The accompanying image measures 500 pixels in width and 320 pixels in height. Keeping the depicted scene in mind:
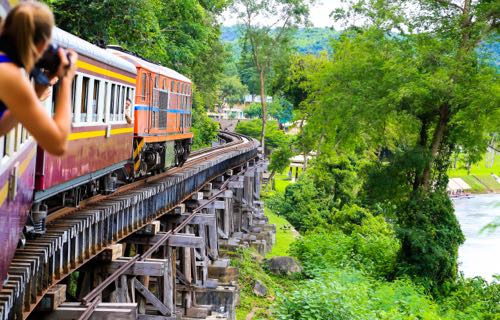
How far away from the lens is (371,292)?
19.9 metres

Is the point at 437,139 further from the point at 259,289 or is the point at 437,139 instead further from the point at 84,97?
the point at 84,97

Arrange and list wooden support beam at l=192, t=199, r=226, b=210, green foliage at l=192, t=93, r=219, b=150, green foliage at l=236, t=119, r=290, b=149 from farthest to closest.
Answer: green foliage at l=236, t=119, r=290, b=149, green foliage at l=192, t=93, r=219, b=150, wooden support beam at l=192, t=199, r=226, b=210

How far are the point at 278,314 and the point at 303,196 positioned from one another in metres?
24.4

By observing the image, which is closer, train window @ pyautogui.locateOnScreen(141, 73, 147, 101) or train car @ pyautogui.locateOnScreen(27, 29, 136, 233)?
train car @ pyautogui.locateOnScreen(27, 29, 136, 233)

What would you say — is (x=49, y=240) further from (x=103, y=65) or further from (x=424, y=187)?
(x=424, y=187)

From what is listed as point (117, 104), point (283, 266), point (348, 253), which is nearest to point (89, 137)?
point (117, 104)

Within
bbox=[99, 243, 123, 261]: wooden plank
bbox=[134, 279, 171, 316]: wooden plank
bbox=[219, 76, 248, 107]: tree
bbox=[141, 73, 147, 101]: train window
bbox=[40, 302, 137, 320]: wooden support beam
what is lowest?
bbox=[134, 279, 171, 316]: wooden plank

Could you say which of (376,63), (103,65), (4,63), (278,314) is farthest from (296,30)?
(4,63)

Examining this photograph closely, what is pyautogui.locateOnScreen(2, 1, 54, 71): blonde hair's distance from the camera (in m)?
2.15

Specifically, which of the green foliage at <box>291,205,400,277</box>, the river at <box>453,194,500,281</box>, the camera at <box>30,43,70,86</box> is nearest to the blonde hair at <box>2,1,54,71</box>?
the camera at <box>30,43,70,86</box>

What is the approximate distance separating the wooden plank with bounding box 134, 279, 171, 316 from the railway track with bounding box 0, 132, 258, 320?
558 mm

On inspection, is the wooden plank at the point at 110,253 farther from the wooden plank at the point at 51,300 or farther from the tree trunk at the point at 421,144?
the tree trunk at the point at 421,144

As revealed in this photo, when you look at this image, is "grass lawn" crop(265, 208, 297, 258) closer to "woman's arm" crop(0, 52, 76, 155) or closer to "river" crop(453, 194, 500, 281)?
"river" crop(453, 194, 500, 281)

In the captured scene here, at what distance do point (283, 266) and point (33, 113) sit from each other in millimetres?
23544
